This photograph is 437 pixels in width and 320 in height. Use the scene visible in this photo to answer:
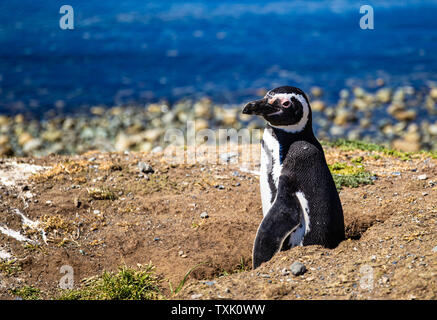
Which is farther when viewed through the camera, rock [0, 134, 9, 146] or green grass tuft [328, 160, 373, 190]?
rock [0, 134, 9, 146]

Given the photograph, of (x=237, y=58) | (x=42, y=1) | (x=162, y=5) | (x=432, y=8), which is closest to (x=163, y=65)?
(x=237, y=58)

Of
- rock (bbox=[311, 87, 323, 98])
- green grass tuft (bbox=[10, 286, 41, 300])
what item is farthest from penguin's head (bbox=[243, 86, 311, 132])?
rock (bbox=[311, 87, 323, 98])

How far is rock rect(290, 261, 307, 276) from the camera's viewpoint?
447 centimetres

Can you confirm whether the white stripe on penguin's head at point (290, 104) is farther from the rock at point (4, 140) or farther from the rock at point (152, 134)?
the rock at point (4, 140)

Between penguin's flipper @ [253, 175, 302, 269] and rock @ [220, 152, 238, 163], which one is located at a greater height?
rock @ [220, 152, 238, 163]

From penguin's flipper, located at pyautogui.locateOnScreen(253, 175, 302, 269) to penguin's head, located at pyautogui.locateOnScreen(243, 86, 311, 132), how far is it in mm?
587

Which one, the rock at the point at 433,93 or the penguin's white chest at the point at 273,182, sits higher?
the rock at the point at 433,93

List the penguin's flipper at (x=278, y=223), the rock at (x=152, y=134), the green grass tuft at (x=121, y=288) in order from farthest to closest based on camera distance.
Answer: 1. the rock at (x=152, y=134)
2. the penguin's flipper at (x=278, y=223)
3. the green grass tuft at (x=121, y=288)

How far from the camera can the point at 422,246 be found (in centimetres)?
461

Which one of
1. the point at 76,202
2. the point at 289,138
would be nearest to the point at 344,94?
the point at 76,202

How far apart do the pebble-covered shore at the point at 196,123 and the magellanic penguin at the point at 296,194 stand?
26.6 feet

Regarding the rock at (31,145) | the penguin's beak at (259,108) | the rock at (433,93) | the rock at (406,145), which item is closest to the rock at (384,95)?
the rock at (433,93)

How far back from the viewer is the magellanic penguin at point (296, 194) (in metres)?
4.87

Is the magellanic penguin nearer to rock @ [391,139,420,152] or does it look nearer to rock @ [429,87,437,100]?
rock @ [391,139,420,152]
